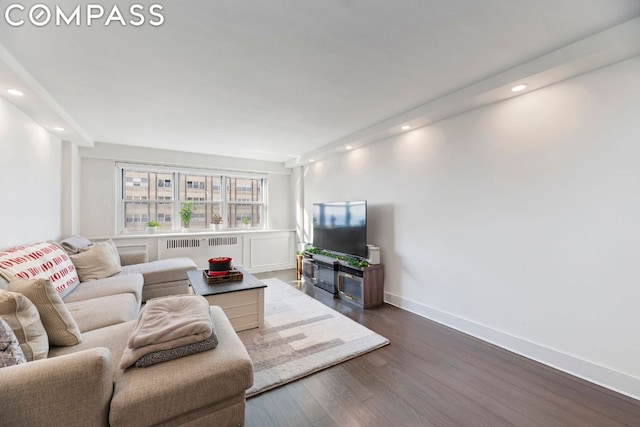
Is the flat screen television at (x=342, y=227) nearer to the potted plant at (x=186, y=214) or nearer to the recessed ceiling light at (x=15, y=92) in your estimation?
the potted plant at (x=186, y=214)

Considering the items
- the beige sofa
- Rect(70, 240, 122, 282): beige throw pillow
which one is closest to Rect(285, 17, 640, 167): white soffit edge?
the beige sofa

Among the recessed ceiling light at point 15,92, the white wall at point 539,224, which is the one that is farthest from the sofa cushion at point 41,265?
the white wall at point 539,224

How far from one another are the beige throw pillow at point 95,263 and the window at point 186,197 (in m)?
1.64

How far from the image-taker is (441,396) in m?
1.84

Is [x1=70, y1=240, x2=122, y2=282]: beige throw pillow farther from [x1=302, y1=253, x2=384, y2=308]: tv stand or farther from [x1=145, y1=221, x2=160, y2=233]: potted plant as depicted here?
[x1=302, y1=253, x2=384, y2=308]: tv stand

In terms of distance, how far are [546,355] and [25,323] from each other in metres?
3.52

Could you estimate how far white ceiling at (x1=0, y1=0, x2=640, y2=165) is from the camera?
156 centimetres

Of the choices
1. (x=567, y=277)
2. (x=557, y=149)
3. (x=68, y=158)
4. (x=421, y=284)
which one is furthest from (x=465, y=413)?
(x=68, y=158)

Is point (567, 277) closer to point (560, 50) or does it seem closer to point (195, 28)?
point (560, 50)

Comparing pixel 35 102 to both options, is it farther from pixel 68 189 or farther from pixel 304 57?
pixel 304 57

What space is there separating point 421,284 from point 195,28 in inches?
129

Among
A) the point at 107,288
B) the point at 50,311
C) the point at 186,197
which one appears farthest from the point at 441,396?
the point at 186,197

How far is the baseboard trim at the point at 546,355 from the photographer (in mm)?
1857

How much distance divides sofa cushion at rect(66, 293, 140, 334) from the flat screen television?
2638 millimetres
